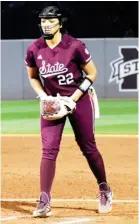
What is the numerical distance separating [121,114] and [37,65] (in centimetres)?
951

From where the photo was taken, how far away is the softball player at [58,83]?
5715 mm

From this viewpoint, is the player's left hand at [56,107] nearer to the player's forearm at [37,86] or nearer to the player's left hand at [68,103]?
the player's left hand at [68,103]

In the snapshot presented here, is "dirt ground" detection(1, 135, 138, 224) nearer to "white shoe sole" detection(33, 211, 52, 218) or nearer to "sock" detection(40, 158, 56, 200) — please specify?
"white shoe sole" detection(33, 211, 52, 218)

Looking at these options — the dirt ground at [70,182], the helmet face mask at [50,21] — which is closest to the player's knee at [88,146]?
the dirt ground at [70,182]

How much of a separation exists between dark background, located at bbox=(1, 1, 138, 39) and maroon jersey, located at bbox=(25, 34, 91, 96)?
15.7m

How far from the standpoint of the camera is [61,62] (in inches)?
225

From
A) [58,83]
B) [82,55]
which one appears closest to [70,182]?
[58,83]

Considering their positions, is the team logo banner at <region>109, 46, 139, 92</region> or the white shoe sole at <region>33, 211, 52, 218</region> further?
the team logo banner at <region>109, 46, 139, 92</region>

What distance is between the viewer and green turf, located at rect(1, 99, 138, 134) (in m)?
12.5

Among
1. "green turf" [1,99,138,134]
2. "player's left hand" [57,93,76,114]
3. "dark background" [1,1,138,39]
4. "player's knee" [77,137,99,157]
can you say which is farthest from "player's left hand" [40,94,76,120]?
"dark background" [1,1,138,39]

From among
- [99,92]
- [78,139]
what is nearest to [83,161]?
[78,139]

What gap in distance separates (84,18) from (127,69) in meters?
3.53

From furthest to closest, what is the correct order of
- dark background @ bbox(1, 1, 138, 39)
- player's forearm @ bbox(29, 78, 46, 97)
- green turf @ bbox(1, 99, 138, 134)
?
dark background @ bbox(1, 1, 138, 39) < green turf @ bbox(1, 99, 138, 134) < player's forearm @ bbox(29, 78, 46, 97)

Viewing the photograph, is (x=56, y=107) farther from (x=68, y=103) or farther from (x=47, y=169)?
(x=47, y=169)
